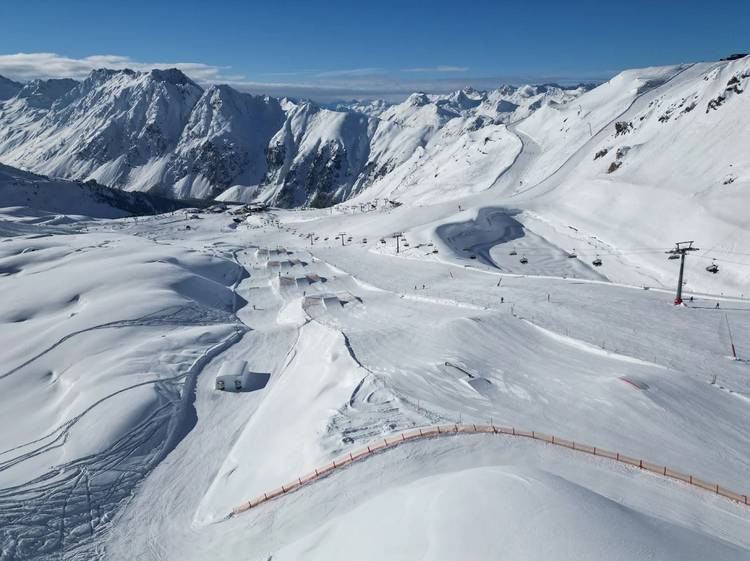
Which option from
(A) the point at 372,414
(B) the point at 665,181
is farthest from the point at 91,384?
(B) the point at 665,181

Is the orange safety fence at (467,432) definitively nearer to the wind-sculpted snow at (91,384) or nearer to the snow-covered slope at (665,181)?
the wind-sculpted snow at (91,384)

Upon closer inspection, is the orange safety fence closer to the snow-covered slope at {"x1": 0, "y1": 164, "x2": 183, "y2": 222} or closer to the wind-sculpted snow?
the wind-sculpted snow

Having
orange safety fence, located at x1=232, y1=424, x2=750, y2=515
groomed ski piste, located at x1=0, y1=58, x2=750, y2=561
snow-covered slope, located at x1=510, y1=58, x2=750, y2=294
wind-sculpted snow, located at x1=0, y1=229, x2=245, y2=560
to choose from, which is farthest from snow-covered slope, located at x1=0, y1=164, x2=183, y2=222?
orange safety fence, located at x1=232, y1=424, x2=750, y2=515

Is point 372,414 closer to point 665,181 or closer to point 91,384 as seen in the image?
point 91,384

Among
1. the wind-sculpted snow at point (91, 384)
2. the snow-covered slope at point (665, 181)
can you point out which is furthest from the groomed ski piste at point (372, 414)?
the snow-covered slope at point (665, 181)

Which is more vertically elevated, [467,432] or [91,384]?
[467,432]

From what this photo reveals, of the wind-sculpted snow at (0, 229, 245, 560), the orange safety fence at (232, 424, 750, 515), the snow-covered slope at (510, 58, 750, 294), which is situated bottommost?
the wind-sculpted snow at (0, 229, 245, 560)
